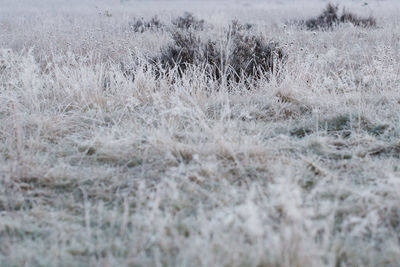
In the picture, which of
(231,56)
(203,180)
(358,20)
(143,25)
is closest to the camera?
(203,180)

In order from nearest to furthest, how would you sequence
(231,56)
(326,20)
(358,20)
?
(231,56) < (358,20) < (326,20)

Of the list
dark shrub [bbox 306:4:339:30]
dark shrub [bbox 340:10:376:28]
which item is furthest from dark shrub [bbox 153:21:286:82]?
dark shrub [bbox 340:10:376:28]

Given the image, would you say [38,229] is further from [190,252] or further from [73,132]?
[73,132]

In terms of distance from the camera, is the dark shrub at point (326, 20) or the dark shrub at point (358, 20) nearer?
the dark shrub at point (358, 20)

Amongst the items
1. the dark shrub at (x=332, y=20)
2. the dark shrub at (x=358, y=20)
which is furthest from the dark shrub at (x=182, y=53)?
the dark shrub at (x=358, y=20)

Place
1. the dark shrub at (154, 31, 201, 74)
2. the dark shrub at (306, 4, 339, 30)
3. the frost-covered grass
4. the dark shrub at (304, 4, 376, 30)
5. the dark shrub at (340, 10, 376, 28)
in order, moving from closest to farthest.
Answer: the frost-covered grass
the dark shrub at (154, 31, 201, 74)
the dark shrub at (340, 10, 376, 28)
the dark shrub at (304, 4, 376, 30)
the dark shrub at (306, 4, 339, 30)

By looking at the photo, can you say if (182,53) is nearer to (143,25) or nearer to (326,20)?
(143,25)

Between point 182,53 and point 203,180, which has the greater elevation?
point 182,53

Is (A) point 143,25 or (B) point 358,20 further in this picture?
(B) point 358,20

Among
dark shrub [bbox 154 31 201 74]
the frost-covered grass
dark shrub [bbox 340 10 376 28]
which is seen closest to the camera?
the frost-covered grass

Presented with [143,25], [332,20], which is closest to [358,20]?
[332,20]

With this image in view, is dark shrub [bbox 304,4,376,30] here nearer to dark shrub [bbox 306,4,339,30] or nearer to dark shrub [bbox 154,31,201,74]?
dark shrub [bbox 306,4,339,30]

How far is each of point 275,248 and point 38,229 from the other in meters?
1.26

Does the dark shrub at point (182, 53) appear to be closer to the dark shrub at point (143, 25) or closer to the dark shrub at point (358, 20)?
the dark shrub at point (143, 25)
